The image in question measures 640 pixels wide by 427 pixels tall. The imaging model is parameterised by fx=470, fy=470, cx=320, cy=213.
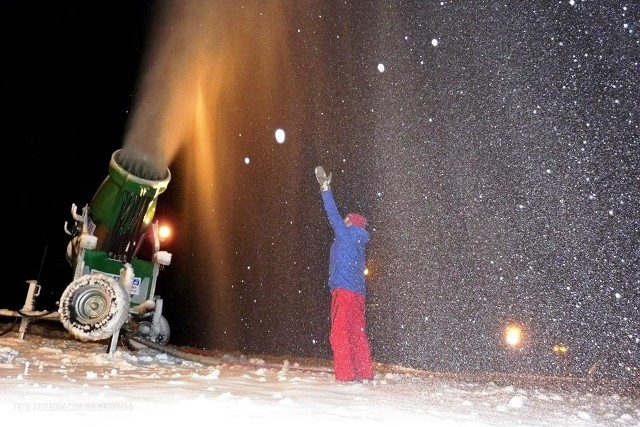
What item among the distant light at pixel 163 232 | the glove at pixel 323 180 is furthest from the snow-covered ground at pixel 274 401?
the distant light at pixel 163 232

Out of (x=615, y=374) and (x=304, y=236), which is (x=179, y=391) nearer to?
(x=615, y=374)

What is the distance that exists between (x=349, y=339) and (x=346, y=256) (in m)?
0.66

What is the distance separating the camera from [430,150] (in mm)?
8117

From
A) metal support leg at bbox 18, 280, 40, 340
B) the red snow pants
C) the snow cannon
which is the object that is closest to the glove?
the red snow pants

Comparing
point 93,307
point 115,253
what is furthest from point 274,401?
point 115,253

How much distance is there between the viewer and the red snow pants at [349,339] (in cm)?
357

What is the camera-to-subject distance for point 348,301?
377 centimetres

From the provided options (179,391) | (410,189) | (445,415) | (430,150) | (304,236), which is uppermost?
(430,150)

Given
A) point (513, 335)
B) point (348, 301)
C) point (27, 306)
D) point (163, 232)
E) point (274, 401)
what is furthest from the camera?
point (513, 335)

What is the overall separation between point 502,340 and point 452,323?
35.7 inches

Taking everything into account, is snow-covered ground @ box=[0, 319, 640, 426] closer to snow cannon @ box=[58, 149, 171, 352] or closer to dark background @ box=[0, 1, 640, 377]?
snow cannon @ box=[58, 149, 171, 352]

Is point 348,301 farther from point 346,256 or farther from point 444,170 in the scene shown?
point 444,170

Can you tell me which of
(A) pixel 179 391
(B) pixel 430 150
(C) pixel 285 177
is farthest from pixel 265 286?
(A) pixel 179 391

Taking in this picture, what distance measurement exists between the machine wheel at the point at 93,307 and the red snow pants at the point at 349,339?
254 centimetres
